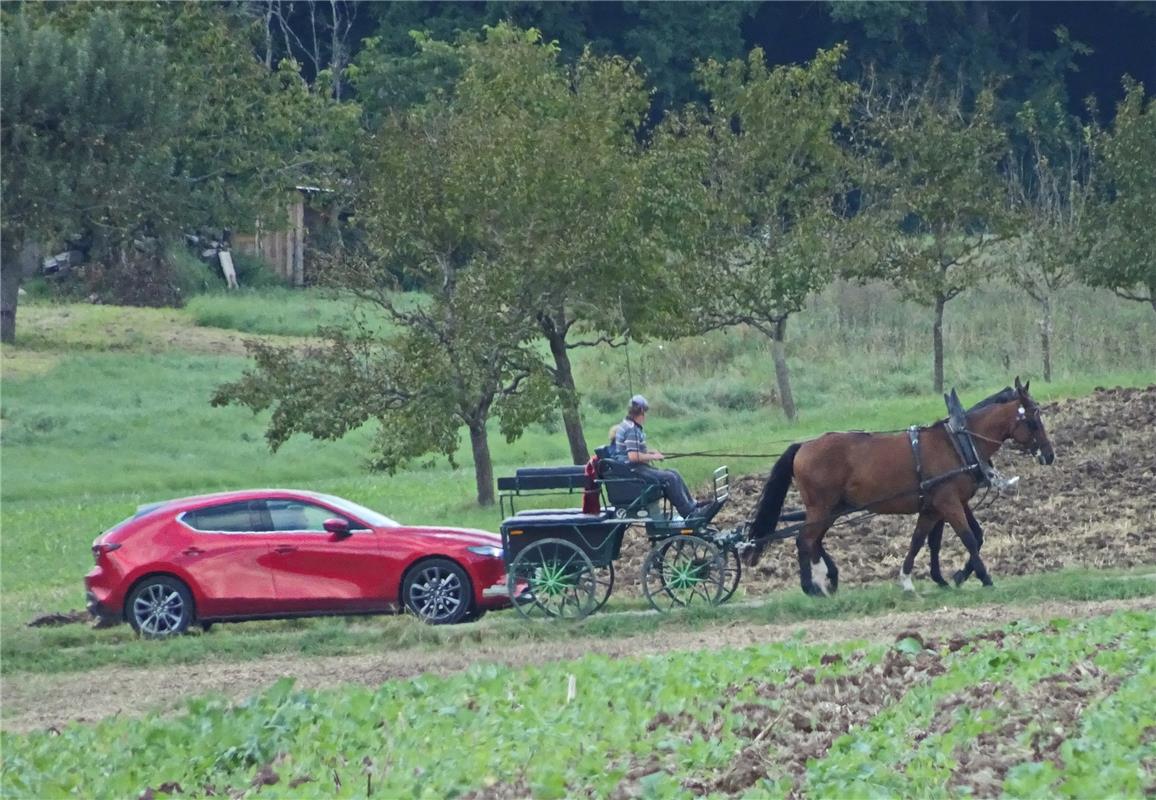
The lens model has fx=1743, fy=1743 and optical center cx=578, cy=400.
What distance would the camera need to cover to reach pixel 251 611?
1653 centimetres

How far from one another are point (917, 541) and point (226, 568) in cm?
650

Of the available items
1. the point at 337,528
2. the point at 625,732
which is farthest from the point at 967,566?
the point at 625,732

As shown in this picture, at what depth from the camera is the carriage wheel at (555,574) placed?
16062mm

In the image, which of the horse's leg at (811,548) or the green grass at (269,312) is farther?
the green grass at (269,312)

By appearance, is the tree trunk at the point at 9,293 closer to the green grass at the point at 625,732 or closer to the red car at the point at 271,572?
the red car at the point at 271,572

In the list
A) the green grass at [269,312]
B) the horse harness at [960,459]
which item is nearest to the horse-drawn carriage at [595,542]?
the horse harness at [960,459]

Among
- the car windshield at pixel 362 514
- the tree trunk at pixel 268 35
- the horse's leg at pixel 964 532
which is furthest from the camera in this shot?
the tree trunk at pixel 268 35

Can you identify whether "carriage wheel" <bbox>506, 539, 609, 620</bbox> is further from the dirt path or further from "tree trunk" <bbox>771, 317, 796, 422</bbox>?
"tree trunk" <bbox>771, 317, 796, 422</bbox>

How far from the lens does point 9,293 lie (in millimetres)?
46750

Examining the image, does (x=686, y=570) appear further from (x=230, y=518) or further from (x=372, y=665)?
(x=230, y=518)

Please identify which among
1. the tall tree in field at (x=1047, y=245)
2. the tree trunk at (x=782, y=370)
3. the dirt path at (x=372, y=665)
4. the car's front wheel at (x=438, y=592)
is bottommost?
the dirt path at (x=372, y=665)

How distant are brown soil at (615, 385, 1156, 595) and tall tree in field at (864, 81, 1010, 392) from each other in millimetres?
11339

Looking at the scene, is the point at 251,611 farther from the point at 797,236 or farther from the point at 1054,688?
the point at 797,236

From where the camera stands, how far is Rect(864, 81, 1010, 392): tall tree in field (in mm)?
37594
